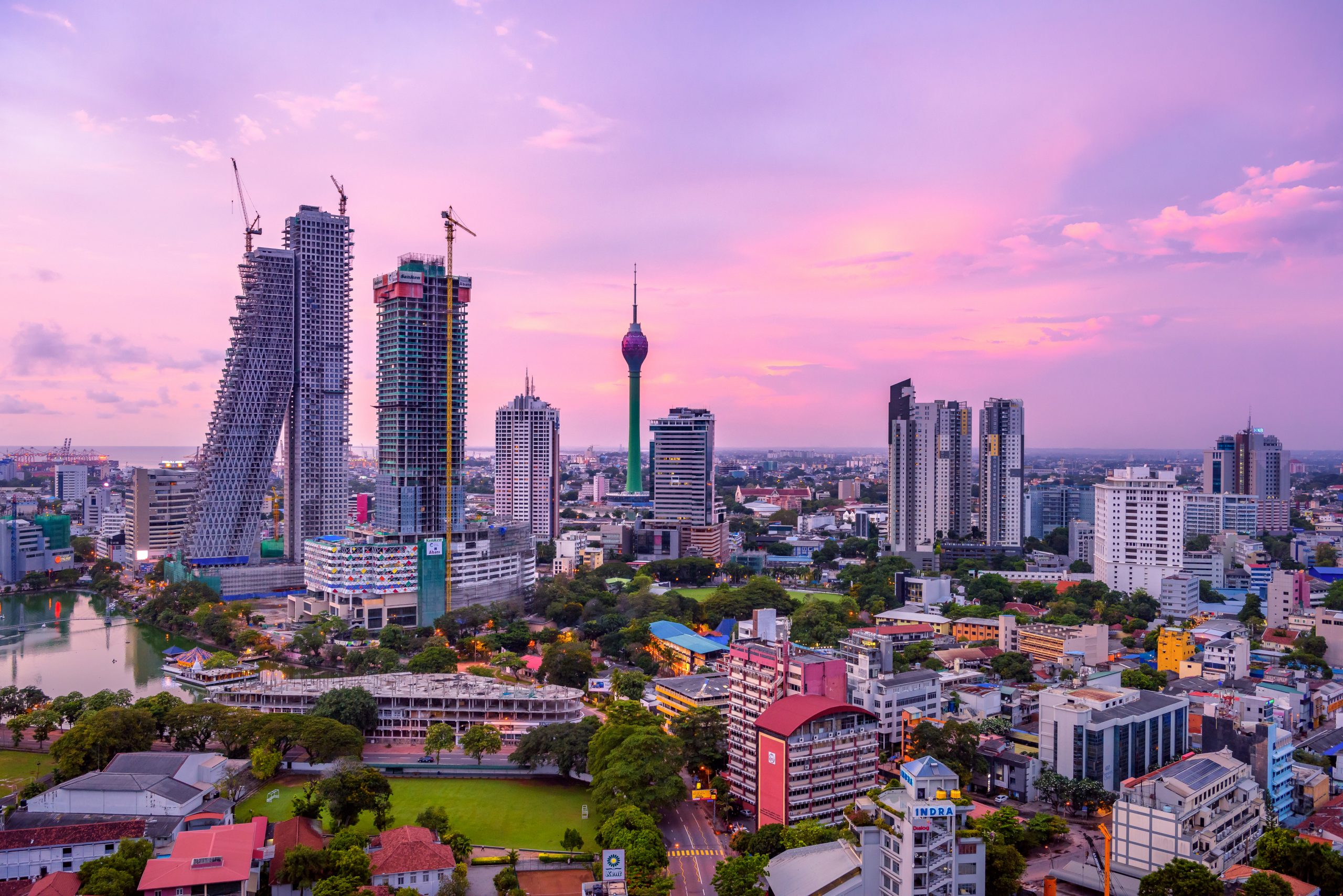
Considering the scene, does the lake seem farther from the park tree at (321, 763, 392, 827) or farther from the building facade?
the building facade

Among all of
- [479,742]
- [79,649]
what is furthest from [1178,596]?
[79,649]

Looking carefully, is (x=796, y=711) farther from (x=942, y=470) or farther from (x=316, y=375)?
(x=316, y=375)

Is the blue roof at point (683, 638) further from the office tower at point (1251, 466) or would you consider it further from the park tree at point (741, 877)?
the office tower at point (1251, 466)

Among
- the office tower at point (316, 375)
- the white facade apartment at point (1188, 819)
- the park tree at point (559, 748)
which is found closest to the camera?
the white facade apartment at point (1188, 819)

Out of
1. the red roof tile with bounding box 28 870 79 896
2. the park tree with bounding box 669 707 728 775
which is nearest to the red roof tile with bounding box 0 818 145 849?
the red roof tile with bounding box 28 870 79 896

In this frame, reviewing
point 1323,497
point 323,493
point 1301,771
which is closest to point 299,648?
point 323,493

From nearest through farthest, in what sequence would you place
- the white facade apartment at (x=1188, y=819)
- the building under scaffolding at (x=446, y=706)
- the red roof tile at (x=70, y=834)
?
1. the white facade apartment at (x=1188, y=819)
2. the red roof tile at (x=70, y=834)
3. the building under scaffolding at (x=446, y=706)

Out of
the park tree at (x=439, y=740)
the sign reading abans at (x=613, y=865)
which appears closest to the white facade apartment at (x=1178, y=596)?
the park tree at (x=439, y=740)
